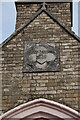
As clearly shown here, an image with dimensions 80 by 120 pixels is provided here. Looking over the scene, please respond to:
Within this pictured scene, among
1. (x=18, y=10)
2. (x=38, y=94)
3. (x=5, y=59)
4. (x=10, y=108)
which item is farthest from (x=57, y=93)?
(x=18, y=10)

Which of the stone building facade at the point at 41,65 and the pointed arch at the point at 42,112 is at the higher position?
the stone building facade at the point at 41,65

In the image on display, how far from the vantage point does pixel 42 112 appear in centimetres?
535

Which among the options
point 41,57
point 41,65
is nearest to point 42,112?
point 41,65

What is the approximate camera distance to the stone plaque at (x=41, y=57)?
6.15 metres

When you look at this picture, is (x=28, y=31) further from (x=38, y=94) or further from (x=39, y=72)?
(x=38, y=94)

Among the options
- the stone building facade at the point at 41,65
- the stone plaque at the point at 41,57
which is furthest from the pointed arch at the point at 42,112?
the stone plaque at the point at 41,57

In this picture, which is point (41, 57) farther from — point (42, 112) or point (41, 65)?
point (42, 112)

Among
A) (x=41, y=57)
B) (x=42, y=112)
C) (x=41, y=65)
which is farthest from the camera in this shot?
(x=41, y=57)

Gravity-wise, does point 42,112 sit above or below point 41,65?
below

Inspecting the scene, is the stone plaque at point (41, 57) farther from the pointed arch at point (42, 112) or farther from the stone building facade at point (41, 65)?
the pointed arch at point (42, 112)

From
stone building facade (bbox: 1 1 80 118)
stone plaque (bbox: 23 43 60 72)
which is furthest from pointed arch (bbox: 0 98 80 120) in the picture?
stone plaque (bbox: 23 43 60 72)

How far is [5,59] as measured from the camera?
6359 mm

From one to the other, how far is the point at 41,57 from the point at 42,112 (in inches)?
50.8

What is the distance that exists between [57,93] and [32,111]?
2.05ft
